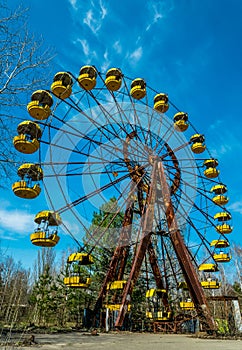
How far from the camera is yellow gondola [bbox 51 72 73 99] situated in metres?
13.0

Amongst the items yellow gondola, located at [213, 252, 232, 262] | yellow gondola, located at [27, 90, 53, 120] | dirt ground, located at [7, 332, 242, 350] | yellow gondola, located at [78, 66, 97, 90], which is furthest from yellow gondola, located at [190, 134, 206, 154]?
dirt ground, located at [7, 332, 242, 350]

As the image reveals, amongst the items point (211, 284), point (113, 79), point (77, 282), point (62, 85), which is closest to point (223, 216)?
point (211, 284)

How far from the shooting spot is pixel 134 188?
1459 centimetres

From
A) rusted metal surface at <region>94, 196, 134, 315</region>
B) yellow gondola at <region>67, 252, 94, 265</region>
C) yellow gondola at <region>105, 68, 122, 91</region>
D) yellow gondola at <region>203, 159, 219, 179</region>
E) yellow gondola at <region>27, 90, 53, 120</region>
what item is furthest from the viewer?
yellow gondola at <region>203, 159, 219, 179</region>

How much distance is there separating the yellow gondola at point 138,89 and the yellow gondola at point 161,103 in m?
1.63

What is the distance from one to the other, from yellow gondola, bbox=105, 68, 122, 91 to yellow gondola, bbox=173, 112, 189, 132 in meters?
4.40

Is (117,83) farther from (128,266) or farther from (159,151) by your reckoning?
(128,266)

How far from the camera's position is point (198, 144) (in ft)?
55.5

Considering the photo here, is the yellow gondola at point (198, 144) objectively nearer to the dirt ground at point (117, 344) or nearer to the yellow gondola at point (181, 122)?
the yellow gondola at point (181, 122)

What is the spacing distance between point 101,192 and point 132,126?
411cm

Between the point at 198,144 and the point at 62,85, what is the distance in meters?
8.10

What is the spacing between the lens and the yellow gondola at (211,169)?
54.9ft

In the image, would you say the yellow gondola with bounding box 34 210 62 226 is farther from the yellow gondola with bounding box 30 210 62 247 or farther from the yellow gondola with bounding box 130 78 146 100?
the yellow gondola with bounding box 130 78 146 100

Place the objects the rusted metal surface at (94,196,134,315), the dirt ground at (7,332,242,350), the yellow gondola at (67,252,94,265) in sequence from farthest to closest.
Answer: the rusted metal surface at (94,196,134,315) → the yellow gondola at (67,252,94,265) → the dirt ground at (7,332,242,350)
